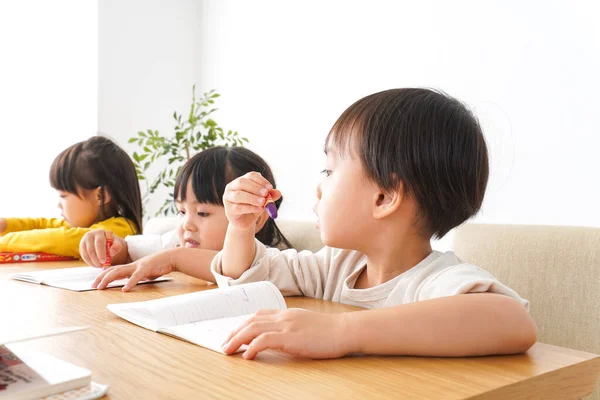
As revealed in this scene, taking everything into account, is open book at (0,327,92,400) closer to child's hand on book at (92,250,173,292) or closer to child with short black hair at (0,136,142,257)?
child's hand on book at (92,250,173,292)

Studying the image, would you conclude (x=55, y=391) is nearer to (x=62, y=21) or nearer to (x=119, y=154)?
(x=119, y=154)

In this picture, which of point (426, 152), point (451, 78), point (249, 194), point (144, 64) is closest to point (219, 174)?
point (249, 194)

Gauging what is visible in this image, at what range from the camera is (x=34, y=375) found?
534 millimetres

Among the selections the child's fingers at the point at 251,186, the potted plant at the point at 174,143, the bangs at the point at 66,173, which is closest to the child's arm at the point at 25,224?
the bangs at the point at 66,173

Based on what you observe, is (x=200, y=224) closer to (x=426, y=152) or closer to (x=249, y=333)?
(x=426, y=152)

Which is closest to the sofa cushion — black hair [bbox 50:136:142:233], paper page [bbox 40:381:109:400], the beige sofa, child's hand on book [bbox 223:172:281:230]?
the beige sofa

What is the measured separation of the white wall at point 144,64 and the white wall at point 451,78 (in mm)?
356

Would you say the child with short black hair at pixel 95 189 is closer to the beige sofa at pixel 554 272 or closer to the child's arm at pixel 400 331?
the beige sofa at pixel 554 272

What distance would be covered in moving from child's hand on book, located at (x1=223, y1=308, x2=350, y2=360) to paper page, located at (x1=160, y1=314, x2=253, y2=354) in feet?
0.07

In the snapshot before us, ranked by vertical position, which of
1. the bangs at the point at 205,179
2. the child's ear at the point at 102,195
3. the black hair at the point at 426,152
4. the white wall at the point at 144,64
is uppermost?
the white wall at the point at 144,64

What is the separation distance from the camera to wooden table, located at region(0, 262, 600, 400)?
542mm

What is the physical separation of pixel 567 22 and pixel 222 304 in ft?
5.90

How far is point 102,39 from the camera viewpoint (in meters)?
3.54

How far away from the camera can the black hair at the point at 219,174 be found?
1.57 metres
